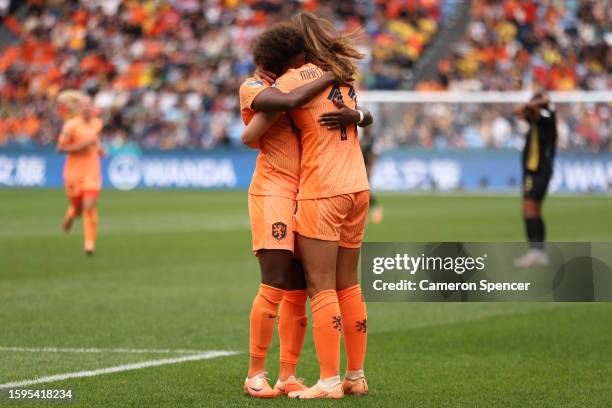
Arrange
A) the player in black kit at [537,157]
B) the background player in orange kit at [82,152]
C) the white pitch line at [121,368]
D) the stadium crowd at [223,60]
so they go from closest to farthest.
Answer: the white pitch line at [121,368]
the player in black kit at [537,157]
the background player in orange kit at [82,152]
the stadium crowd at [223,60]

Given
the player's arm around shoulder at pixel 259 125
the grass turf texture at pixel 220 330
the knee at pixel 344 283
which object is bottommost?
the grass turf texture at pixel 220 330

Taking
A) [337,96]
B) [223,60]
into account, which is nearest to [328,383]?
[337,96]

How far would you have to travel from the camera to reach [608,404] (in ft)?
20.9

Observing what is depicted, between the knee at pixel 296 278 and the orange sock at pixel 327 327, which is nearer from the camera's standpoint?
the orange sock at pixel 327 327

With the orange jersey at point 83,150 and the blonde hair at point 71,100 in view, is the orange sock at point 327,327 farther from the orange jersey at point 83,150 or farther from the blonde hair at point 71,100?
the orange jersey at point 83,150

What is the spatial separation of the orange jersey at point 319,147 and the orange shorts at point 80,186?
11054mm

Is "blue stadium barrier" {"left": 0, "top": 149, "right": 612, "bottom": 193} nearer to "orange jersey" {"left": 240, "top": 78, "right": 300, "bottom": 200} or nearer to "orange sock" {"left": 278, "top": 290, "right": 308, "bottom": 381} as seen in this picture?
"orange sock" {"left": 278, "top": 290, "right": 308, "bottom": 381}

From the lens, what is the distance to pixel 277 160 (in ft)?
21.3

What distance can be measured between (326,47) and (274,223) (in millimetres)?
976

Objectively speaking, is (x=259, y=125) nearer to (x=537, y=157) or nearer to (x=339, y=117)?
(x=339, y=117)

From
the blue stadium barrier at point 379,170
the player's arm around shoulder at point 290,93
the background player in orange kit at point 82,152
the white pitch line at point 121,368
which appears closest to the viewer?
the player's arm around shoulder at point 290,93

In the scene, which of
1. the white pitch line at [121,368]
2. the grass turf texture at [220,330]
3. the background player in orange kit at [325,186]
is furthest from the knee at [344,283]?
the white pitch line at [121,368]

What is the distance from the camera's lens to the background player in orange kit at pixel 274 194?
6.34m

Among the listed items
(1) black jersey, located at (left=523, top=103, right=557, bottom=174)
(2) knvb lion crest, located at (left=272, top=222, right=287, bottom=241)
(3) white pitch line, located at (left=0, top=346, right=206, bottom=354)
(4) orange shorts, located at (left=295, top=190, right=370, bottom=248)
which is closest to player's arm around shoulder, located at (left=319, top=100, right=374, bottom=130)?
(4) orange shorts, located at (left=295, top=190, right=370, bottom=248)
